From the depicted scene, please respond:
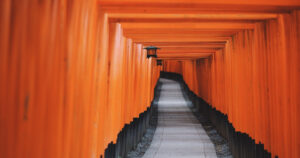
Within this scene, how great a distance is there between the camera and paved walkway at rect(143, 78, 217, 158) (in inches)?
301

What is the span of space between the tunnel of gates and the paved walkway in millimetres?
1416

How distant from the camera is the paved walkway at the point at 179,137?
765cm

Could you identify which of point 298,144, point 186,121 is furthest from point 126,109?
point 186,121

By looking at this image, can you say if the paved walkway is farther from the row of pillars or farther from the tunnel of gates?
the tunnel of gates

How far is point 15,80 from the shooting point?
1.43 m

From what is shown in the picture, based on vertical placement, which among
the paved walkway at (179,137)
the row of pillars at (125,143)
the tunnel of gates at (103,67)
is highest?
the tunnel of gates at (103,67)

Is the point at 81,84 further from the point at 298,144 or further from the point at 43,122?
the point at 298,144

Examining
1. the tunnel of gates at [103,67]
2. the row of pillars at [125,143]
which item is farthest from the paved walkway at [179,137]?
the tunnel of gates at [103,67]

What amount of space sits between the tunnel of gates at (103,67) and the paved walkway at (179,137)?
1416mm

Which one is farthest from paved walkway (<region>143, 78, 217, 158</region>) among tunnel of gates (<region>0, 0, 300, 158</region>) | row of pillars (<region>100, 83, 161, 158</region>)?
tunnel of gates (<region>0, 0, 300, 158</region>)

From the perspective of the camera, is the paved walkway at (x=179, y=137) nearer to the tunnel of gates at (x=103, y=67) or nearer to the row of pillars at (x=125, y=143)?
the row of pillars at (x=125, y=143)

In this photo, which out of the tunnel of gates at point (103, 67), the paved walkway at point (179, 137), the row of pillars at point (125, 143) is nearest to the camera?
the tunnel of gates at point (103, 67)

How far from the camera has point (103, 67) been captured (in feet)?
12.2

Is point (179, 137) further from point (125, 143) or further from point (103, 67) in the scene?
point (103, 67)
